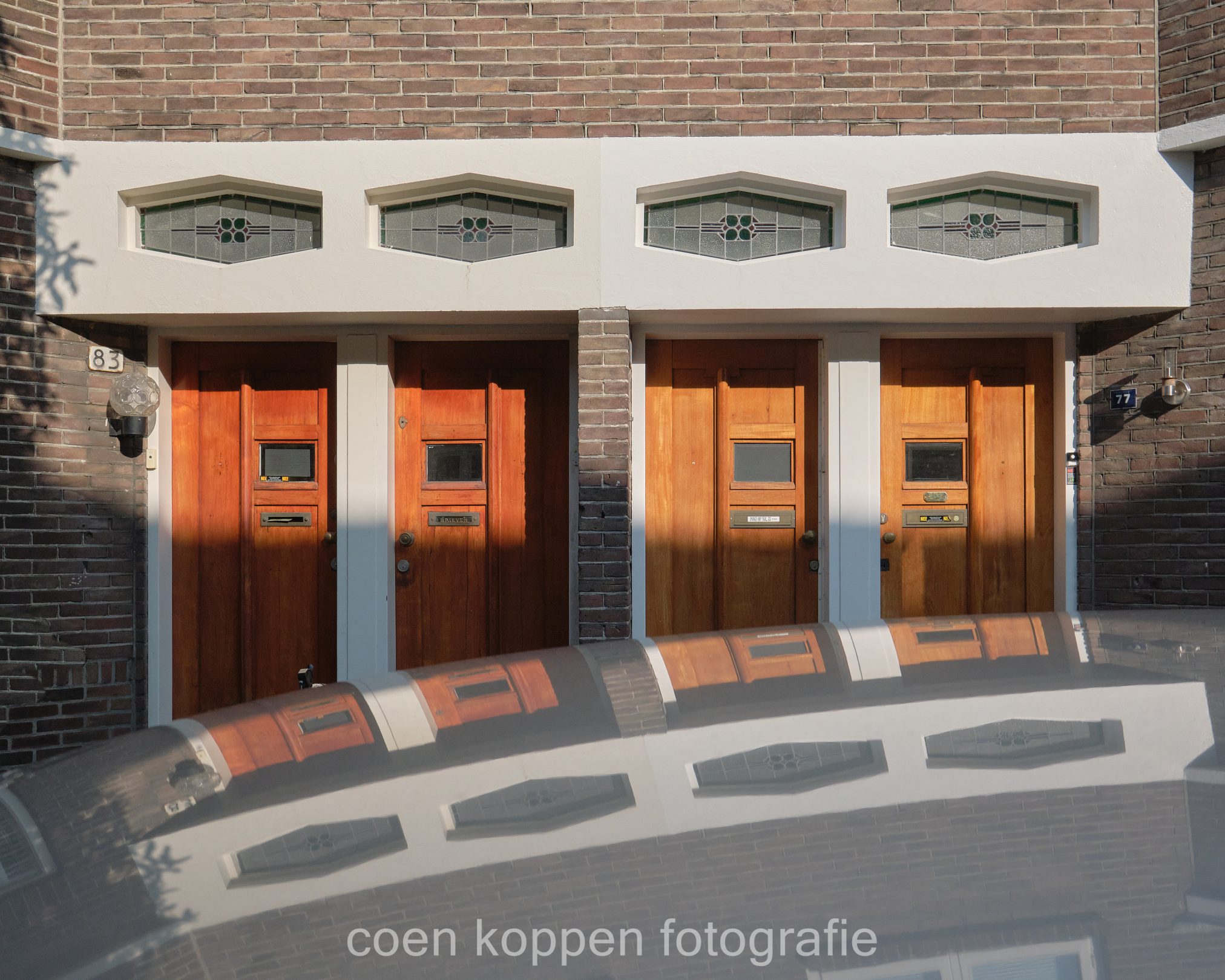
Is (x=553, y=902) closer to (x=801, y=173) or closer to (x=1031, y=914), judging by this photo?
(x=1031, y=914)

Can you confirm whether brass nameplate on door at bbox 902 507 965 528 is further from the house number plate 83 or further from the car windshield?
the house number plate 83

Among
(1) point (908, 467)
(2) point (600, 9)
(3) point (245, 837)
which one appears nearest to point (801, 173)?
(2) point (600, 9)

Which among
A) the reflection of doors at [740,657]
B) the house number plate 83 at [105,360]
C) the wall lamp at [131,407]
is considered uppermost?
the house number plate 83 at [105,360]

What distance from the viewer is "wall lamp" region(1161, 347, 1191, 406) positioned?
5.07m

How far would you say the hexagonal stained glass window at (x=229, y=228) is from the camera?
539 centimetres

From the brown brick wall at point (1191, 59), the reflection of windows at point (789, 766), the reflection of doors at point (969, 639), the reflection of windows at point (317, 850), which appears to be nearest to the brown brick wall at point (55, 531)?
the reflection of doors at point (969, 639)

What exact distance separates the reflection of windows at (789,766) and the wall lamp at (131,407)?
16.8 ft

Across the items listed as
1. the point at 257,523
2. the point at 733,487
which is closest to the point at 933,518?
the point at 733,487

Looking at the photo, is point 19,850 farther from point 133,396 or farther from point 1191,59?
point 1191,59

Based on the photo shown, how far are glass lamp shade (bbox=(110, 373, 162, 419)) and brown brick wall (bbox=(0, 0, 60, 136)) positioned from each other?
56.0 inches

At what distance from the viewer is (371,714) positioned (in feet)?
4.59

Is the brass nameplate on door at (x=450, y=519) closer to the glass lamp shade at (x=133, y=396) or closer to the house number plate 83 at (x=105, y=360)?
the glass lamp shade at (x=133, y=396)

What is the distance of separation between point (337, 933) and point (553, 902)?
181 mm

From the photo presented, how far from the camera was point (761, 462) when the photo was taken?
5.64 m
